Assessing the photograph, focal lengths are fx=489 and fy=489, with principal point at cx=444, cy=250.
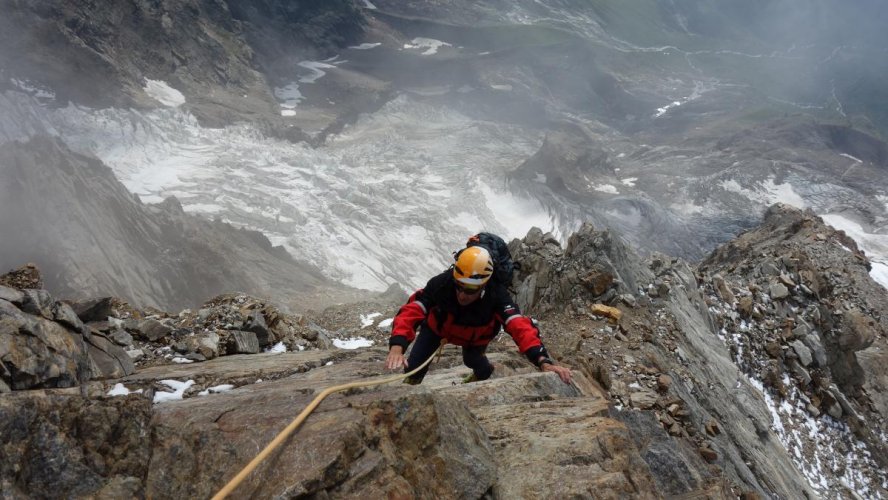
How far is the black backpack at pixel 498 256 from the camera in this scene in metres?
5.87

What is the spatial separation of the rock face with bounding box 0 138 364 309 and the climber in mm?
25838

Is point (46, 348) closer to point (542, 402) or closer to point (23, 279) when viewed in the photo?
point (23, 279)

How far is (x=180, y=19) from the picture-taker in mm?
81938

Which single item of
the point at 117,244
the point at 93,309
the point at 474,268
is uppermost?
the point at 474,268

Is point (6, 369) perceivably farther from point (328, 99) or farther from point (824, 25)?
point (824, 25)

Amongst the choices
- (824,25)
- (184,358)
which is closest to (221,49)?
(184,358)

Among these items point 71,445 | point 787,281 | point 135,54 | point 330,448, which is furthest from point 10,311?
point 135,54

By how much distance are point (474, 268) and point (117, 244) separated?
112 feet

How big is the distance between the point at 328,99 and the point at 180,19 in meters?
27.1

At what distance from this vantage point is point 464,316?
5.87m

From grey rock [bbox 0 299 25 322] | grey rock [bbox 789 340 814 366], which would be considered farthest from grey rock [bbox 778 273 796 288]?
grey rock [bbox 0 299 25 322]

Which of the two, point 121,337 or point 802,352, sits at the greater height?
point 121,337

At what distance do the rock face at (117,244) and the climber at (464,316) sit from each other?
2584cm

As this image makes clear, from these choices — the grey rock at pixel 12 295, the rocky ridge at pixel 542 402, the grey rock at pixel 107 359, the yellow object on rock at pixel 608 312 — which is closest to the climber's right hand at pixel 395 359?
the rocky ridge at pixel 542 402
